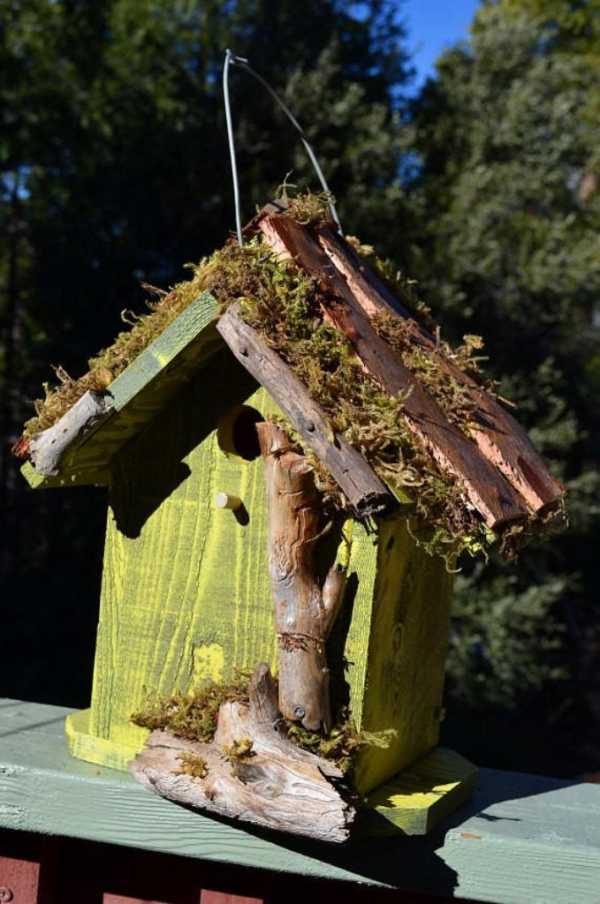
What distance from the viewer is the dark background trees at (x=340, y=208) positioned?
29.6 feet

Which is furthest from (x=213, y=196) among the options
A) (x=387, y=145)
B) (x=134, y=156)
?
(x=387, y=145)

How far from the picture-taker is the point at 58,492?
9.20m

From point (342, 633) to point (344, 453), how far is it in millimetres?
329

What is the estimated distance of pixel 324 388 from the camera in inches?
66.4

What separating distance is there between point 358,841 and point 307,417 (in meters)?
0.70

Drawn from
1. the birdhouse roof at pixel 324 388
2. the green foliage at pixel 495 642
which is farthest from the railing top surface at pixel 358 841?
the green foliage at pixel 495 642

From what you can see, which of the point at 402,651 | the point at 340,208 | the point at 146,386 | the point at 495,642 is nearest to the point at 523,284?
the point at 340,208

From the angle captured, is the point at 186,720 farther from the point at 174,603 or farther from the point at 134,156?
the point at 134,156

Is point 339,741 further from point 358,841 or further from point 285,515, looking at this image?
point 285,515

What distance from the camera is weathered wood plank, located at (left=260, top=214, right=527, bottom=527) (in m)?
1.70

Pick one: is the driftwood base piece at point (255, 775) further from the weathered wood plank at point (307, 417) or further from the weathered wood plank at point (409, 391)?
the weathered wood plank at point (409, 391)

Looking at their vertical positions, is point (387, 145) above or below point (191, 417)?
above

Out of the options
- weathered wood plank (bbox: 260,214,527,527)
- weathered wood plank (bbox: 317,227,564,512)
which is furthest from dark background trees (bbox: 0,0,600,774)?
weathered wood plank (bbox: 260,214,527,527)

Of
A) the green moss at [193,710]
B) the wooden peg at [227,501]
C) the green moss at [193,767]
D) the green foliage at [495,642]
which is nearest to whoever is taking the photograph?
the green moss at [193,767]
